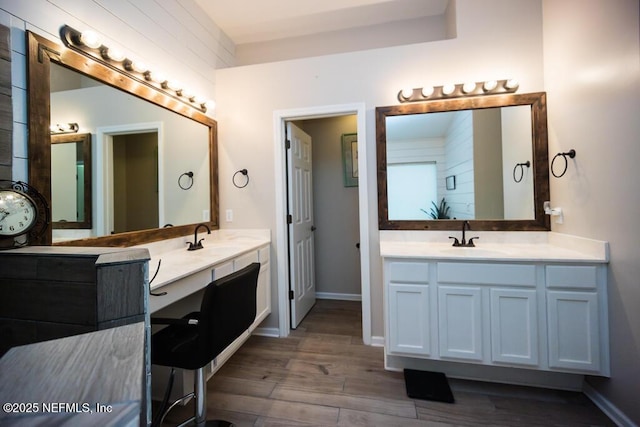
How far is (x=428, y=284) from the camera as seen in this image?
1848 millimetres

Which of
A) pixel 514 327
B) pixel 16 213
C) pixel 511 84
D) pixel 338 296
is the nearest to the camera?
pixel 16 213

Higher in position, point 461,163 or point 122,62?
point 122,62

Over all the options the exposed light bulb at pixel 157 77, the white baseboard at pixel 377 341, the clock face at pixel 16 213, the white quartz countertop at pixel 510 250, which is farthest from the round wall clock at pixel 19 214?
the white baseboard at pixel 377 341

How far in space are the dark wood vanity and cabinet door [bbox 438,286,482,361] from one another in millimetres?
1703

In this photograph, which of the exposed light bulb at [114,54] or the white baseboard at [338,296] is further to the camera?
the white baseboard at [338,296]

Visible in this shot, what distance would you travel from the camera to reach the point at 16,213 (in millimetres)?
1160

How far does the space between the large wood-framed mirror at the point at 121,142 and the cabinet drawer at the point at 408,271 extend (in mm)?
1702

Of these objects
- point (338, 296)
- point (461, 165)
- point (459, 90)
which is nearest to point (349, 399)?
point (338, 296)

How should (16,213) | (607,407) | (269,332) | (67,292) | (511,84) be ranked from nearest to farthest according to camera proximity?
1. (67,292)
2. (16,213)
3. (607,407)
4. (511,84)
5. (269,332)

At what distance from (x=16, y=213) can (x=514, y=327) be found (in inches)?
104

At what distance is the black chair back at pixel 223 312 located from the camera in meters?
1.23

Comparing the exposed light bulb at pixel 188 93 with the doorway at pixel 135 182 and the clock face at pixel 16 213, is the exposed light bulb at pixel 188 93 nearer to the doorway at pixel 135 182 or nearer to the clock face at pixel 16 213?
the doorway at pixel 135 182

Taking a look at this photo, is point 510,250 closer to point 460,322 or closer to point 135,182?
point 460,322

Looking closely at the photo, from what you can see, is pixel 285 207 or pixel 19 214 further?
pixel 285 207
